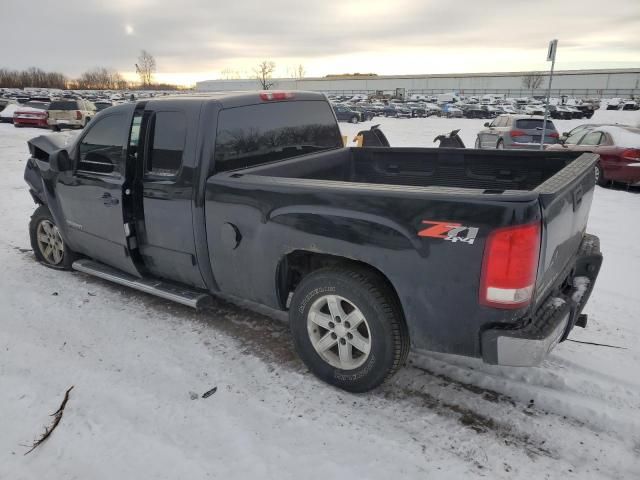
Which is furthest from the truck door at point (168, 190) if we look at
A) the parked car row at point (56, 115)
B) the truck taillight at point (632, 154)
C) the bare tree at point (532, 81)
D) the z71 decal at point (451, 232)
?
the bare tree at point (532, 81)

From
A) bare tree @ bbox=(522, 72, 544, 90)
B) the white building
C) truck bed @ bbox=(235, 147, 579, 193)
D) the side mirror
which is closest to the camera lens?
truck bed @ bbox=(235, 147, 579, 193)

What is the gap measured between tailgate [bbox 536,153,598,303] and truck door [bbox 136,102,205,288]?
2.43 metres

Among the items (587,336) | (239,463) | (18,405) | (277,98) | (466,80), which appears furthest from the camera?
(466,80)

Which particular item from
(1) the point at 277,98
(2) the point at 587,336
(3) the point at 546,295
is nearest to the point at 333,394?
(3) the point at 546,295

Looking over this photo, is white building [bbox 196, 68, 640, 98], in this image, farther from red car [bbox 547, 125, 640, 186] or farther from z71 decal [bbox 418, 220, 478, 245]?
z71 decal [bbox 418, 220, 478, 245]

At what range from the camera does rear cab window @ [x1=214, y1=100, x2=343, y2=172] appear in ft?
12.1

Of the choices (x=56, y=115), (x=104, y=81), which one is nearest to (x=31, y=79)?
(x=104, y=81)

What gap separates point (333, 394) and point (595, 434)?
159 cm

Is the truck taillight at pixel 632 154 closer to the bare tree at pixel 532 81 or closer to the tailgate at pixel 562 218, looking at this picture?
the tailgate at pixel 562 218

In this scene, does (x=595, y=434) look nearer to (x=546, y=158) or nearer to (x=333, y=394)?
(x=333, y=394)

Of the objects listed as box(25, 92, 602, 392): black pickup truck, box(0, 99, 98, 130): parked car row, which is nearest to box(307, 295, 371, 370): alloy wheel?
box(25, 92, 602, 392): black pickup truck

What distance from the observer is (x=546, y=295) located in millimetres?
2959

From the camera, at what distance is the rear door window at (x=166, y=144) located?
3.71m

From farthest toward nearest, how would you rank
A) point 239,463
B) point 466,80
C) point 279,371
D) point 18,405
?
point 466,80, point 279,371, point 18,405, point 239,463
